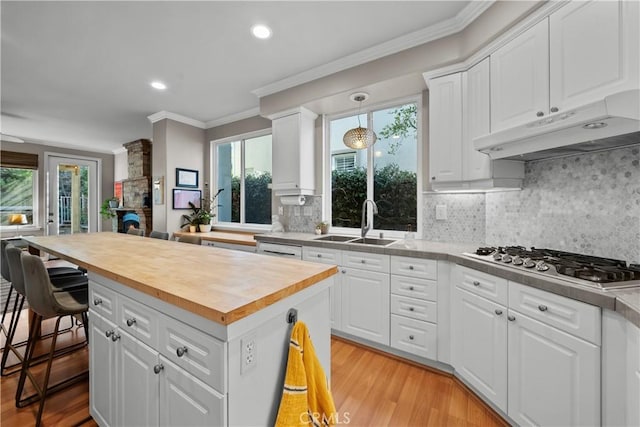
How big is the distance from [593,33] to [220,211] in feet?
16.0

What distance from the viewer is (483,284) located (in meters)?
1.72

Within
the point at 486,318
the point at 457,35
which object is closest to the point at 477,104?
the point at 457,35

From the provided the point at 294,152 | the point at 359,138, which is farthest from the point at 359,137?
the point at 294,152

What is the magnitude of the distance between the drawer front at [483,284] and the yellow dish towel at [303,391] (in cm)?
115

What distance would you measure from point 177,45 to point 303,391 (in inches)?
118

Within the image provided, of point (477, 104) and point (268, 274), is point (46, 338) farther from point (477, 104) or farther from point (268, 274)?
point (477, 104)

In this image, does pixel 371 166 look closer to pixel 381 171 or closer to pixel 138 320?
pixel 381 171

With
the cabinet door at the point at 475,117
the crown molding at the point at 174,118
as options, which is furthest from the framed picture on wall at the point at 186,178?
the cabinet door at the point at 475,117

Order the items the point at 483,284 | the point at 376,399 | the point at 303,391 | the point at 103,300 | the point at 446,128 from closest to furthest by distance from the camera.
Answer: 1. the point at 303,391
2. the point at 103,300
3. the point at 483,284
4. the point at 376,399
5. the point at 446,128

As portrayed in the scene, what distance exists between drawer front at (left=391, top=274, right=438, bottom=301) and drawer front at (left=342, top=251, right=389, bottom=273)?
12 centimetres

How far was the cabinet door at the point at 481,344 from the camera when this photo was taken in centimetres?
159

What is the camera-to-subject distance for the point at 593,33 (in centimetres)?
142

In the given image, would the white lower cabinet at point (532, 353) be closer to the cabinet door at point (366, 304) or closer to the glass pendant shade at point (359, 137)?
the cabinet door at point (366, 304)

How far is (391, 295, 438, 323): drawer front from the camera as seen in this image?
2.12 m
